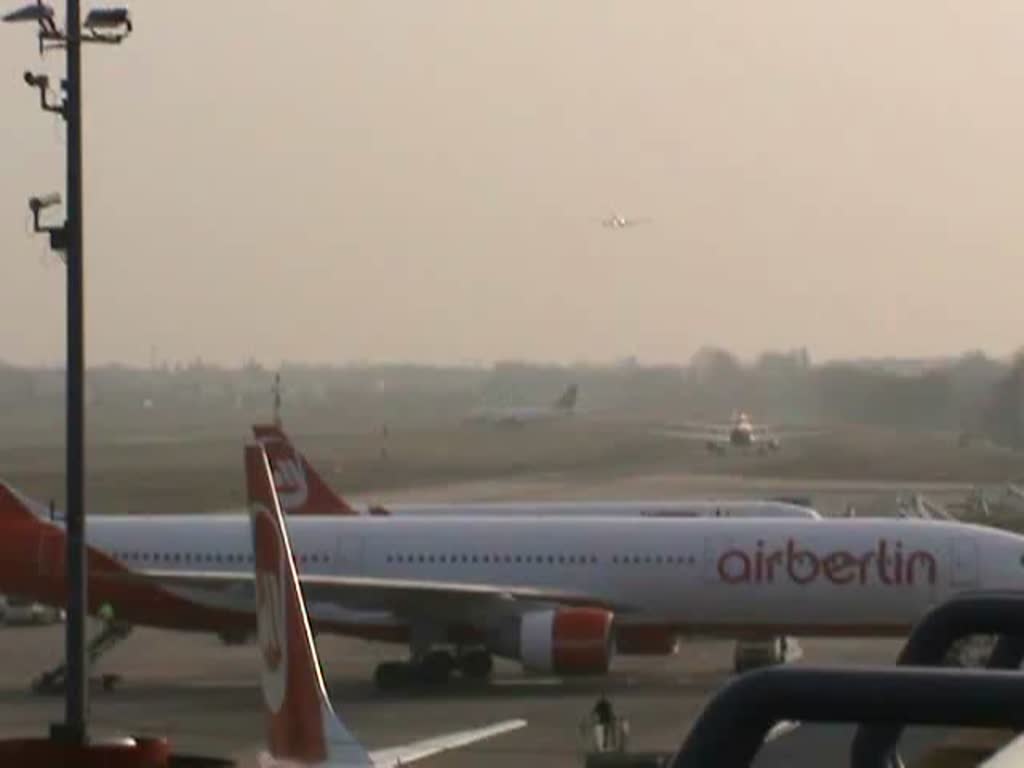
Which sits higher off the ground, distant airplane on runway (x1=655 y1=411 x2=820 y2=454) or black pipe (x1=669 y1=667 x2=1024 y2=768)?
black pipe (x1=669 y1=667 x2=1024 y2=768)

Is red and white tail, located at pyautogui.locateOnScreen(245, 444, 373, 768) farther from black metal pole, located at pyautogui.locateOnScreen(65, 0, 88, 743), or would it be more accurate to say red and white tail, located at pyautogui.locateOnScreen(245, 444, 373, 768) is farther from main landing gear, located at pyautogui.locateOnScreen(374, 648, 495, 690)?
main landing gear, located at pyautogui.locateOnScreen(374, 648, 495, 690)

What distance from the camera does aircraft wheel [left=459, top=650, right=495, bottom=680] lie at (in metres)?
35.7

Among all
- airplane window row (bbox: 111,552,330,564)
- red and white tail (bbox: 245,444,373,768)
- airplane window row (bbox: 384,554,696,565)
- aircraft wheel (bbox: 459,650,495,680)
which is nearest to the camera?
red and white tail (bbox: 245,444,373,768)

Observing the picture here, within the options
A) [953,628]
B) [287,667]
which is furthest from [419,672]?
[953,628]

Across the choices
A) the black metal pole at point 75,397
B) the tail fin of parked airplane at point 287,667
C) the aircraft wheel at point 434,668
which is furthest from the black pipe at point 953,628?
the aircraft wheel at point 434,668

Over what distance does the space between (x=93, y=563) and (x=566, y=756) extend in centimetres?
1114

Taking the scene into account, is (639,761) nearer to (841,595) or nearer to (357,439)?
(841,595)

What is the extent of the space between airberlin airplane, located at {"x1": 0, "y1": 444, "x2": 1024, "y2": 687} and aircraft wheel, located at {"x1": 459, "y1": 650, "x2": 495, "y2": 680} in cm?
2

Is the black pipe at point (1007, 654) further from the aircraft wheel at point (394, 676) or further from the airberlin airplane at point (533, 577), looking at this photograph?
the aircraft wheel at point (394, 676)

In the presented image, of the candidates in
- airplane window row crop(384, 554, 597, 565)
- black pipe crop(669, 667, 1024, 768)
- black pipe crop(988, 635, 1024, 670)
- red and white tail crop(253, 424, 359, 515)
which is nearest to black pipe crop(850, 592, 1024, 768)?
black pipe crop(988, 635, 1024, 670)

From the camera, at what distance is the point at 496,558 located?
1405 inches

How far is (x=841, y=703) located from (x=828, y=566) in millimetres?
31476

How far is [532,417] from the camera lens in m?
180

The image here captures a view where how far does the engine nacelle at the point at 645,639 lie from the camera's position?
Result: 116 feet
